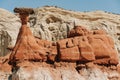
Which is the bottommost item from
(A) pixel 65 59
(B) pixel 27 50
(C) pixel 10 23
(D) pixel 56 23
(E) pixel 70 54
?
(A) pixel 65 59

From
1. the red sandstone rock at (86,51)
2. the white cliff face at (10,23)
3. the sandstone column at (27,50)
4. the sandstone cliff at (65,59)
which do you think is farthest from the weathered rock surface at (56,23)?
the red sandstone rock at (86,51)

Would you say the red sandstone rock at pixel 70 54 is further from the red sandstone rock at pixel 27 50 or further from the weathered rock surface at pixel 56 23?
the weathered rock surface at pixel 56 23

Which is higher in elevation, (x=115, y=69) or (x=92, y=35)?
(x=92, y=35)

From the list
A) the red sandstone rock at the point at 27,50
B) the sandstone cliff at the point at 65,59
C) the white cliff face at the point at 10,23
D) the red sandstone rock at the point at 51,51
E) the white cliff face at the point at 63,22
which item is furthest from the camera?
the white cliff face at the point at 63,22

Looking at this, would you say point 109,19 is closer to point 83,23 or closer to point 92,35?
point 83,23

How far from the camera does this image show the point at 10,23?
72.4 m

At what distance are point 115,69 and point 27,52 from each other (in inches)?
285

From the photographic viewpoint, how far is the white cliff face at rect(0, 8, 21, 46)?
224ft

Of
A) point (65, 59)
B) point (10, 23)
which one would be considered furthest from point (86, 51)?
point (10, 23)

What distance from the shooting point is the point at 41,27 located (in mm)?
72125

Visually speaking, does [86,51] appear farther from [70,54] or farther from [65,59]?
[65,59]

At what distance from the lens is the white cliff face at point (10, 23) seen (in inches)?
A: 2687

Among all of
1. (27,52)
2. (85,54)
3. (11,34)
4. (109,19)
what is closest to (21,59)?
(27,52)

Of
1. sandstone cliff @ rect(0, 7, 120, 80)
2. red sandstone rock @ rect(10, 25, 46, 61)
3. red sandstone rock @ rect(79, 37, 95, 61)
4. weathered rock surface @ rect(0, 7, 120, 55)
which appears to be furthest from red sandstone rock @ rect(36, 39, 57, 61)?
weathered rock surface @ rect(0, 7, 120, 55)
